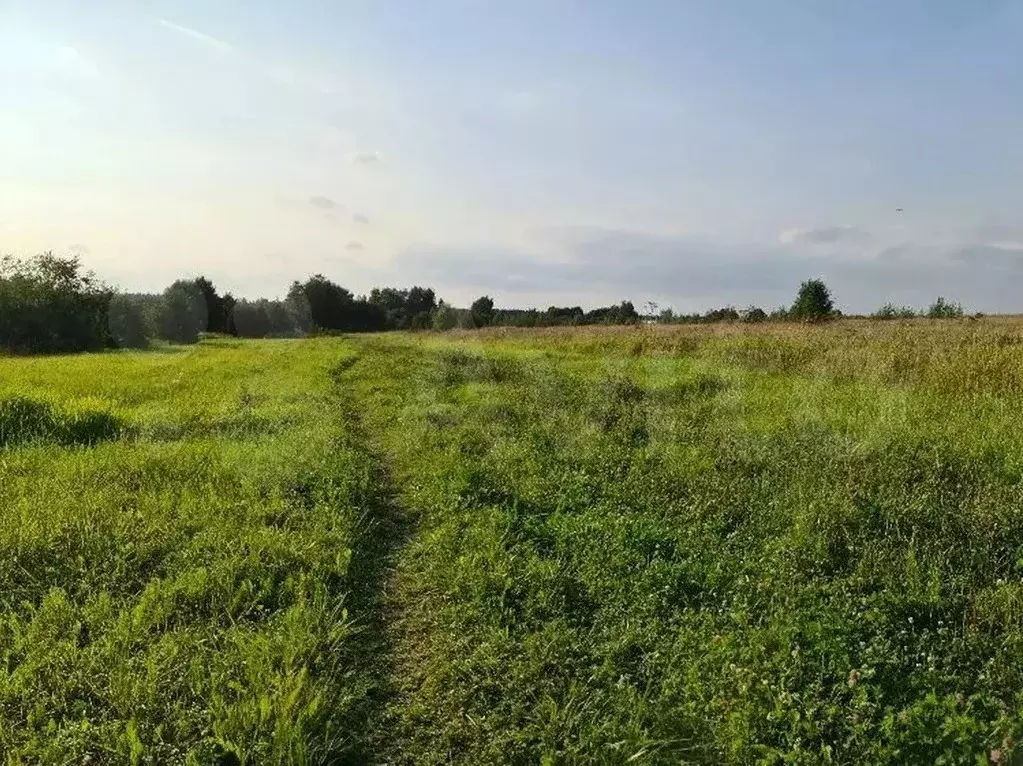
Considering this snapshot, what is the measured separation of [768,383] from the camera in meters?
14.9

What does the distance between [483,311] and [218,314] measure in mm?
28792

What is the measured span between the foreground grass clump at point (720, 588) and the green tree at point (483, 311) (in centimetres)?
6359

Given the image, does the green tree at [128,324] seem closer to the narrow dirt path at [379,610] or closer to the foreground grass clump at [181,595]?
the foreground grass clump at [181,595]

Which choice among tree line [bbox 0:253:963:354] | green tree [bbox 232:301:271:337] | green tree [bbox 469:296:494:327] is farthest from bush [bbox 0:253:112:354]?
green tree [bbox 469:296:494:327]

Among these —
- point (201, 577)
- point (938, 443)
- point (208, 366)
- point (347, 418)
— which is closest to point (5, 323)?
point (208, 366)

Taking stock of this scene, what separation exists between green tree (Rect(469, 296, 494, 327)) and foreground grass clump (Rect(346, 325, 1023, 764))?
6359 cm

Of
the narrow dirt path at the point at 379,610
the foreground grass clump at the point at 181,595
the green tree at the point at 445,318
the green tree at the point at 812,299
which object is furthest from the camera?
the green tree at the point at 445,318

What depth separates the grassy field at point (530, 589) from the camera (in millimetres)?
4117

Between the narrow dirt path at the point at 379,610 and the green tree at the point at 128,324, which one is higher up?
the green tree at the point at 128,324

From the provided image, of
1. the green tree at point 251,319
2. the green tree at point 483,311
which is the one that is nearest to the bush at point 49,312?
the green tree at point 251,319

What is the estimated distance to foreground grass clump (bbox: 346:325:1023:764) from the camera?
411 centimetres

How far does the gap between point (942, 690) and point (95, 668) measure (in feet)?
17.6

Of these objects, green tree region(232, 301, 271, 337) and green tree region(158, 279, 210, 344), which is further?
green tree region(232, 301, 271, 337)

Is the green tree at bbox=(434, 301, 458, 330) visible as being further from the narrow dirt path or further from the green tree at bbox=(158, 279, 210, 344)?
the narrow dirt path
